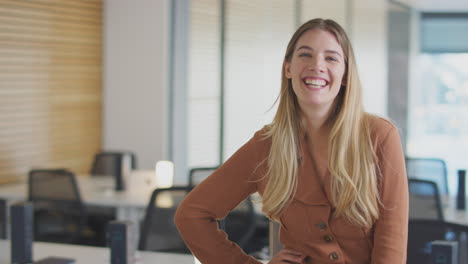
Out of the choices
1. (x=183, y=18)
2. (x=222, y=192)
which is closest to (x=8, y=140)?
(x=183, y=18)

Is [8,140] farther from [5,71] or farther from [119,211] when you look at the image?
[119,211]

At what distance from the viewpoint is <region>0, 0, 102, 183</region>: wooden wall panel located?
6.37 m

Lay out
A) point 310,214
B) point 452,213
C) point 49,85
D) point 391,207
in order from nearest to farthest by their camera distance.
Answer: point 391,207 < point 310,214 < point 452,213 < point 49,85

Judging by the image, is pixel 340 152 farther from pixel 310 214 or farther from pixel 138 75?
pixel 138 75

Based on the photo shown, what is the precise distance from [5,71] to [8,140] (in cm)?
61

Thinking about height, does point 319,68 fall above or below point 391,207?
above

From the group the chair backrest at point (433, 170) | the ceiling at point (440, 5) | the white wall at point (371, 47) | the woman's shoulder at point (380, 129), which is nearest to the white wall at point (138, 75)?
the white wall at point (371, 47)

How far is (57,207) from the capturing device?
5.34 m

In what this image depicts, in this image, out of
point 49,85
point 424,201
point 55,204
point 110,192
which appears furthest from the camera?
point 49,85

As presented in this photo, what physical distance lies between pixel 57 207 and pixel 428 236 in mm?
2948

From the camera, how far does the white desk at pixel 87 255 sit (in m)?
3.44

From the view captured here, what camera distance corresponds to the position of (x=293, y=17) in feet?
25.3

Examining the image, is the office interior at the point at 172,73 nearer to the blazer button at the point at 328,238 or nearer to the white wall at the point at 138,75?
the white wall at the point at 138,75

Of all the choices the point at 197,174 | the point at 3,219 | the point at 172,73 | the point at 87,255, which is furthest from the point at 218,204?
the point at 172,73
